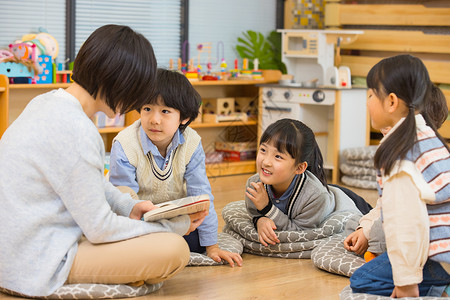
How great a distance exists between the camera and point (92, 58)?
1.83 m

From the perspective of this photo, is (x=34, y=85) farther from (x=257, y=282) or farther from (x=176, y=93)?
(x=257, y=282)

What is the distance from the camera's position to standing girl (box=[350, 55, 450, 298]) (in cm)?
165

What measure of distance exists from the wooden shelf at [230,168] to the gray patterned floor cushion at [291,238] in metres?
1.81

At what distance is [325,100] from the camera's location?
172 inches

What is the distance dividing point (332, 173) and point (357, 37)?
0.99 meters

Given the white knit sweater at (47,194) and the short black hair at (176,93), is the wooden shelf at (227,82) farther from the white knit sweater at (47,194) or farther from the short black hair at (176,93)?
the white knit sweater at (47,194)

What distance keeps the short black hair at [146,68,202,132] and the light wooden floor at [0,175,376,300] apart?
0.55 meters

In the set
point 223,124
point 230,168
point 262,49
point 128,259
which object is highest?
point 262,49

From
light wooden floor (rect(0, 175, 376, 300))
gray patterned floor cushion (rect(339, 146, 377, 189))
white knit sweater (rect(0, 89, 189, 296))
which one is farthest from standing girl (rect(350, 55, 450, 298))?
gray patterned floor cushion (rect(339, 146, 377, 189))

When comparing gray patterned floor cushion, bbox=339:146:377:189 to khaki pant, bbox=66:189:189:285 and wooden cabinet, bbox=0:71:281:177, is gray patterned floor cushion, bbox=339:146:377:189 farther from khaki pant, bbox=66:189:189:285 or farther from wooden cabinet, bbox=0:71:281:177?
khaki pant, bbox=66:189:189:285

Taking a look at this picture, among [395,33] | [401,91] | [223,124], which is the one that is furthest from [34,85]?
[401,91]

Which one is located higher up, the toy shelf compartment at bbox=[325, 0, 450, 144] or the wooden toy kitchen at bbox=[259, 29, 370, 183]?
the toy shelf compartment at bbox=[325, 0, 450, 144]

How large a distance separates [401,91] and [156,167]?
977 millimetres

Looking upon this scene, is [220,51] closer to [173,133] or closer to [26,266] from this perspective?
[173,133]
